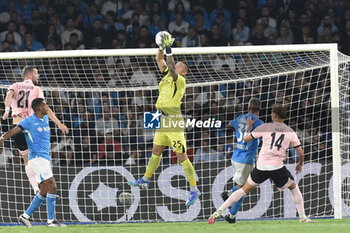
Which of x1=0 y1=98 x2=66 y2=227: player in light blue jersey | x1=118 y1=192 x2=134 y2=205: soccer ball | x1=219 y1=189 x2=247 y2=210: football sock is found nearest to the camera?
x1=219 y1=189 x2=247 y2=210: football sock

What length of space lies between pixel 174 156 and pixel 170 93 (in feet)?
6.34

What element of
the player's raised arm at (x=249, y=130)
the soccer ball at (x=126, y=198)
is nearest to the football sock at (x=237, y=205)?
the player's raised arm at (x=249, y=130)

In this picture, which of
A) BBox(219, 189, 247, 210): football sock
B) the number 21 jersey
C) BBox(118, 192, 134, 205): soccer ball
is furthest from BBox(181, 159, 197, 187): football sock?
the number 21 jersey

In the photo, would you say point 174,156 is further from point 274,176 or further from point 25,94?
point 274,176

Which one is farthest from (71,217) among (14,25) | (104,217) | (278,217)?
(14,25)

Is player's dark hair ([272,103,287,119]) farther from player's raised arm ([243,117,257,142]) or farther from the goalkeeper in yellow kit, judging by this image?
the goalkeeper in yellow kit

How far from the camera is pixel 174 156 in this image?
11.5 metres

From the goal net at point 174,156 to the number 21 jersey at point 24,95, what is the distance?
0.41 m

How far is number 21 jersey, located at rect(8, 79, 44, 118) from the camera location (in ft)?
35.2

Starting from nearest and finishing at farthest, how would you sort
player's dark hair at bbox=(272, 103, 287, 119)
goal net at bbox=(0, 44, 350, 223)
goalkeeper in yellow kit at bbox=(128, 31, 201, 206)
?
player's dark hair at bbox=(272, 103, 287, 119) < goalkeeper in yellow kit at bbox=(128, 31, 201, 206) < goal net at bbox=(0, 44, 350, 223)

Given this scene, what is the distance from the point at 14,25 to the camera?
53.4 ft

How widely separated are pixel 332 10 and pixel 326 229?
27.3 feet

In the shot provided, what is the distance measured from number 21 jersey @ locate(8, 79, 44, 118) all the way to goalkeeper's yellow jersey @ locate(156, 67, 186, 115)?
203 cm

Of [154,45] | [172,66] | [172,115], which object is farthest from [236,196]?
[154,45]
